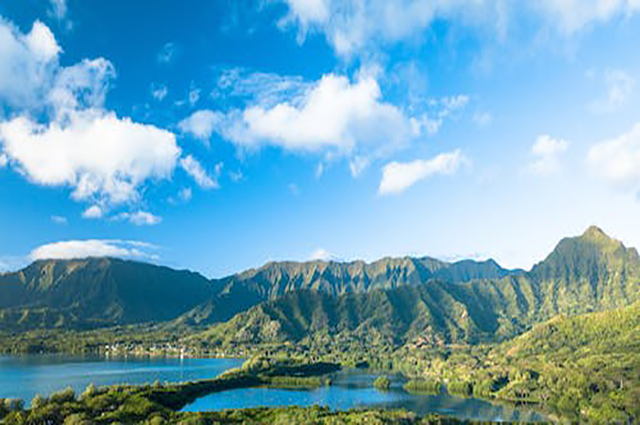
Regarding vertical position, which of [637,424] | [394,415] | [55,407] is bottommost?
[637,424]

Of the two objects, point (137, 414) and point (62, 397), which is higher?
point (62, 397)

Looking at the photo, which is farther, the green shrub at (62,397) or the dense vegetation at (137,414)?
the green shrub at (62,397)

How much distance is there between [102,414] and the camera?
496ft

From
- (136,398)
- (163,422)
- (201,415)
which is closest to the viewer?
(163,422)

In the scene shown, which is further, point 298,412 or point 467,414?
point 467,414

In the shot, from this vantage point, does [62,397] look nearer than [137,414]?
No

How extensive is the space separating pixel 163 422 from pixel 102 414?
21.5 metres

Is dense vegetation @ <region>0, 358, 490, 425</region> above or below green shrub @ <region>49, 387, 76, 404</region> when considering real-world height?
below

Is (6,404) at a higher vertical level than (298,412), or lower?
higher

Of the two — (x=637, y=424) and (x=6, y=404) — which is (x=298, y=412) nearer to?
(x=6, y=404)

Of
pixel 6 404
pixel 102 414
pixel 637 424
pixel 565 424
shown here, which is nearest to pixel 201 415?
pixel 102 414

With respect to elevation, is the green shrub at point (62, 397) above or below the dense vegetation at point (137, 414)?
above

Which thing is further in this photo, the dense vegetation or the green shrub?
the green shrub

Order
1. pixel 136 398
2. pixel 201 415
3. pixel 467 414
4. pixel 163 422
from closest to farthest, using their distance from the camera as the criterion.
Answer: pixel 163 422 < pixel 201 415 < pixel 136 398 < pixel 467 414
